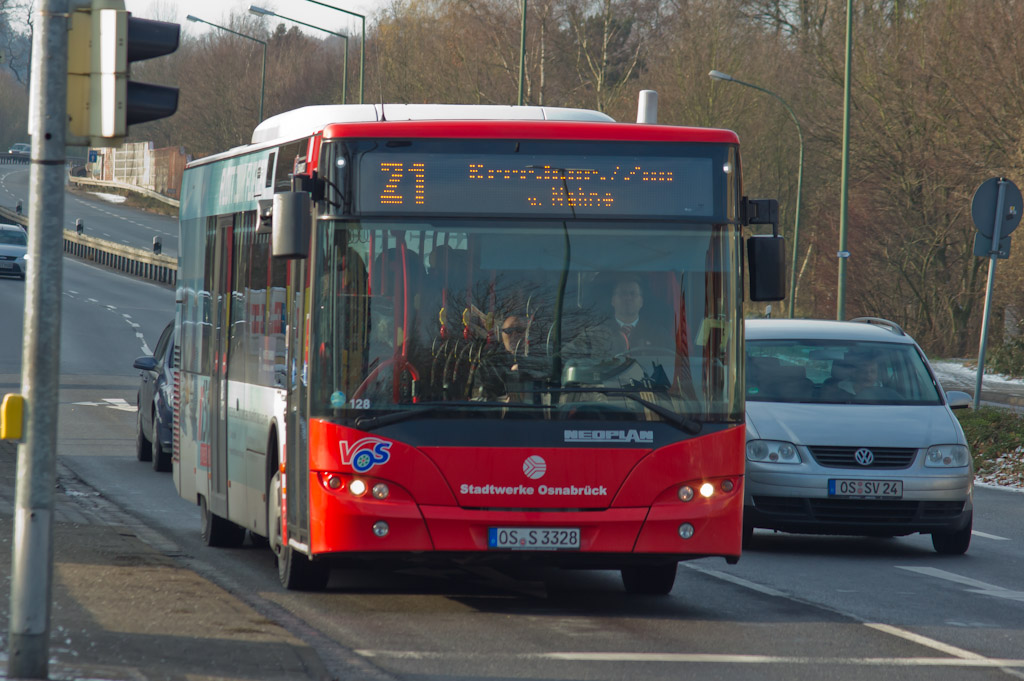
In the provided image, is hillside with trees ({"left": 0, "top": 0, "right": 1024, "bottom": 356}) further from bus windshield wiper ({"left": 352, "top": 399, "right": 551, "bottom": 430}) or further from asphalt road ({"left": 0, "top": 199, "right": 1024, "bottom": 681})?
bus windshield wiper ({"left": 352, "top": 399, "right": 551, "bottom": 430})

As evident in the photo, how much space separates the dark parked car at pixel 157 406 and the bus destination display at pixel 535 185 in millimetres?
8864

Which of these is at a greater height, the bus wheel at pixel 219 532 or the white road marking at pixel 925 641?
the white road marking at pixel 925 641

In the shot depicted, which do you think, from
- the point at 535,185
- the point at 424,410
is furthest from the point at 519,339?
the point at 535,185

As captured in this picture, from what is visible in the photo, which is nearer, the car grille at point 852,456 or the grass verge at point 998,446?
the car grille at point 852,456

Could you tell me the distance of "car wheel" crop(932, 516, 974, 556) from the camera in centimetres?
1232

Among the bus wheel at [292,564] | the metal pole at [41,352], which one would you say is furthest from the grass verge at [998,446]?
the metal pole at [41,352]

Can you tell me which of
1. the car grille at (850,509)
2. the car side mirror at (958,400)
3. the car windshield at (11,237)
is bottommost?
the car grille at (850,509)

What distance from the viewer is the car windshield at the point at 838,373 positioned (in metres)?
12.9

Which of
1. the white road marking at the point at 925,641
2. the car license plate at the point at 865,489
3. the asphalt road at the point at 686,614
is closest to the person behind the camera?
the asphalt road at the point at 686,614

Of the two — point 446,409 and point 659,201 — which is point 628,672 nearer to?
point 446,409

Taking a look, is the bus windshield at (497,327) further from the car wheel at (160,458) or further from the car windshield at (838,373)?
the car wheel at (160,458)

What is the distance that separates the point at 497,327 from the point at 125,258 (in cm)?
6567

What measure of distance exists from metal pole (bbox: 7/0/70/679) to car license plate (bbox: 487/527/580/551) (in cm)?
274

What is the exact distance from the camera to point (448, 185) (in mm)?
8984
